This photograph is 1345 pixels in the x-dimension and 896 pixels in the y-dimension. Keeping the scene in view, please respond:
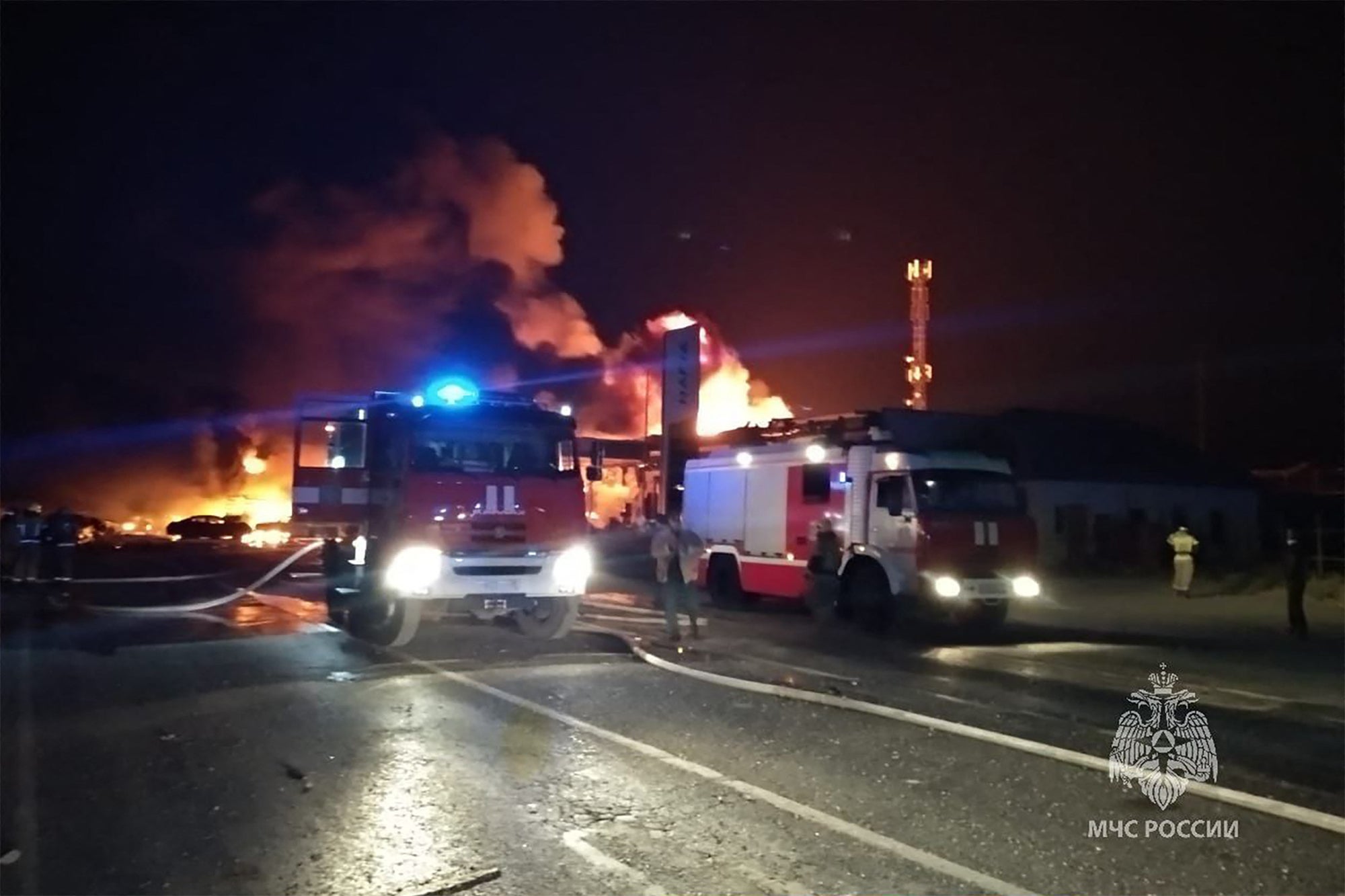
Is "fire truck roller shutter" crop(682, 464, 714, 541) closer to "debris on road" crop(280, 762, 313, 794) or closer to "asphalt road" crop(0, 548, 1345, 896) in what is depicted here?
"asphalt road" crop(0, 548, 1345, 896)

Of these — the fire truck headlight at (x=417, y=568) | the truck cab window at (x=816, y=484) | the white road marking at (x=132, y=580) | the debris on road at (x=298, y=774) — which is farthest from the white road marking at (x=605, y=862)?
the white road marking at (x=132, y=580)

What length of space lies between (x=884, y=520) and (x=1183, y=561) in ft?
30.5

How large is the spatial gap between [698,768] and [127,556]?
3148 centimetres

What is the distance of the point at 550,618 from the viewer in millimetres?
14055

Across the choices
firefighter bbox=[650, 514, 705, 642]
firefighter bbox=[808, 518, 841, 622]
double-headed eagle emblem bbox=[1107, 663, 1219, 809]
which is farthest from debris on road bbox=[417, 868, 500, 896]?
firefighter bbox=[808, 518, 841, 622]

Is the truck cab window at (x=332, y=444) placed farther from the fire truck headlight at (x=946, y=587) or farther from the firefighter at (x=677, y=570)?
the fire truck headlight at (x=946, y=587)

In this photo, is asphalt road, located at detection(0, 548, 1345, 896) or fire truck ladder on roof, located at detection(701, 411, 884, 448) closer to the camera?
asphalt road, located at detection(0, 548, 1345, 896)

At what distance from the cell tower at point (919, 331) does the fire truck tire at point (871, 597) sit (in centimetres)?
4096

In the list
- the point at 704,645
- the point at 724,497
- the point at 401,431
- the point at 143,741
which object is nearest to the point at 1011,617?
the point at 724,497

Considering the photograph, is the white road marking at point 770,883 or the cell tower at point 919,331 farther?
the cell tower at point 919,331

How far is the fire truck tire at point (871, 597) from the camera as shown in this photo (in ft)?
54.2

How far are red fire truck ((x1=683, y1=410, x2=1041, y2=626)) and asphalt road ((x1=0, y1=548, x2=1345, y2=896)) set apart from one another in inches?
135

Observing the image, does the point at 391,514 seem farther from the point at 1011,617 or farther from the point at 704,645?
the point at 1011,617

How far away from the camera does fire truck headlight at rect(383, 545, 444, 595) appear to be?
12.4m
